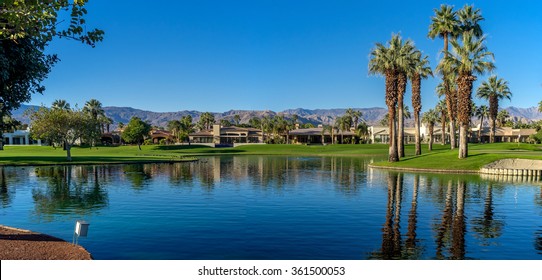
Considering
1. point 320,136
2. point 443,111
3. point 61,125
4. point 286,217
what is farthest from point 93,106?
point 286,217

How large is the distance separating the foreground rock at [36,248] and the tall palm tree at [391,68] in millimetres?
49708

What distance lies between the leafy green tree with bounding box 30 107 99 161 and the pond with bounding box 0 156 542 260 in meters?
26.0

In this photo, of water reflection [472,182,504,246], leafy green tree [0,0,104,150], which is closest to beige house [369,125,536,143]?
water reflection [472,182,504,246]

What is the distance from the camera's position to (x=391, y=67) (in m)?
60.1

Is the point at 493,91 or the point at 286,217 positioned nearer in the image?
the point at 286,217

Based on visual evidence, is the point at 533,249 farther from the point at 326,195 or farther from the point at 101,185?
the point at 101,185

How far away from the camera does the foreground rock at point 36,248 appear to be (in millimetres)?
14609

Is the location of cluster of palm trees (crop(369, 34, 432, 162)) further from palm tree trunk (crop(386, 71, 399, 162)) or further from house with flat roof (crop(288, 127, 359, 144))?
house with flat roof (crop(288, 127, 359, 144))

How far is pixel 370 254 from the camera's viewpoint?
655 inches

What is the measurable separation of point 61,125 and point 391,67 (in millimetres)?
45824

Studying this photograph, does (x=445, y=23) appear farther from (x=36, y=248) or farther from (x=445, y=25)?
(x=36, y=248)

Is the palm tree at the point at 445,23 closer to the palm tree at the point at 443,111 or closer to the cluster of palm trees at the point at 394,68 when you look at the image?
the cluster of palm trees at the point at 394,68
